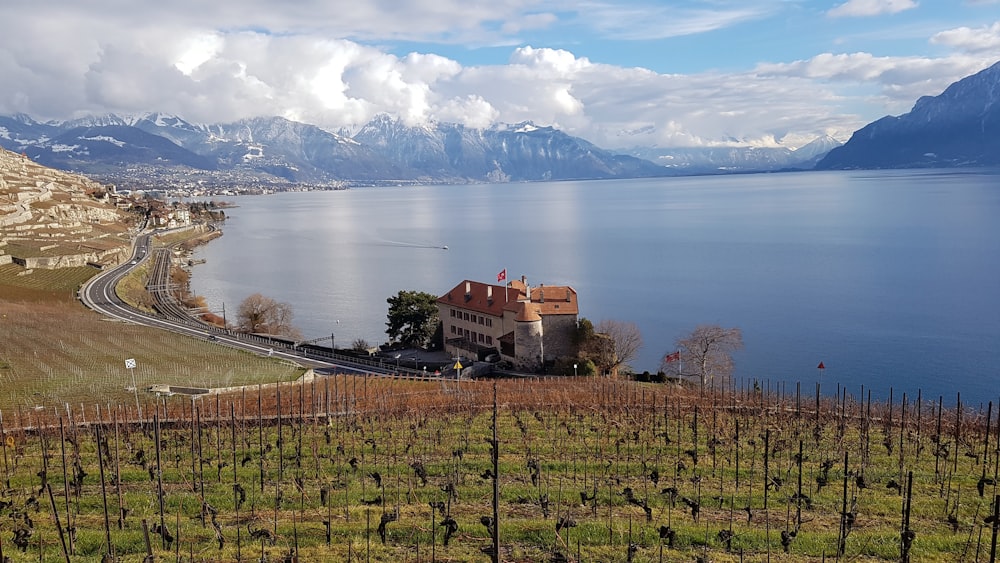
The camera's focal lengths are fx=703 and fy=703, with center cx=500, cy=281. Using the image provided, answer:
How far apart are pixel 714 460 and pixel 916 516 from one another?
4417 millimetres

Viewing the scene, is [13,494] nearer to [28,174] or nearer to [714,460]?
[714,460]

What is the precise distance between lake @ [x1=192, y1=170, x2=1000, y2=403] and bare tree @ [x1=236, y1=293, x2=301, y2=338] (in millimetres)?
2545

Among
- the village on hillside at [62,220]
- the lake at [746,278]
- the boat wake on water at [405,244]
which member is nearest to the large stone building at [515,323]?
the lake at [746,278]

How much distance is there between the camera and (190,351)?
44125 millimetres

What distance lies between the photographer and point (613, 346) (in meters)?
46.1

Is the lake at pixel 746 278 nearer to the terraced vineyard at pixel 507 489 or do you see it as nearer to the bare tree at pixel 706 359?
the bare tree at pixel 706 359

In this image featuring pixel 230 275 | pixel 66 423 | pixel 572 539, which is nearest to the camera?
pixel 572 539

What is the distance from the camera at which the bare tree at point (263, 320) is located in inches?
2477

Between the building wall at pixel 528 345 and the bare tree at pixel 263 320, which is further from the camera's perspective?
the bare tree at pixel 263 320

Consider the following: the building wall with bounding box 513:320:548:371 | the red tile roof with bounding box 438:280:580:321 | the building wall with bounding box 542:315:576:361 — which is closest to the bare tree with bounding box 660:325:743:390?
the building wall with bounding box 542:315:576:361

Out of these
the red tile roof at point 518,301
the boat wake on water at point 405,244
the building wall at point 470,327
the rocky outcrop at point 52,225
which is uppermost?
→ the rocky outcrop at point 52,225

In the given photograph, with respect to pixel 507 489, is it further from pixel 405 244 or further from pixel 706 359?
pixel 405 244

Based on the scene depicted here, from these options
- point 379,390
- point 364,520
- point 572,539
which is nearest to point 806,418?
point 572,539

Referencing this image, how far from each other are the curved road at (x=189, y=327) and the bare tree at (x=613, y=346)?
13.7m
